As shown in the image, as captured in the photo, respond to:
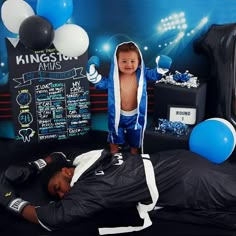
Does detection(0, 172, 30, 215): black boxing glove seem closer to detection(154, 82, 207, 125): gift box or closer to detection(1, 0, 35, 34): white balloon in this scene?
detection(1, 0, 35, 34): white balloon

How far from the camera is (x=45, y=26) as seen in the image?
2.36 m

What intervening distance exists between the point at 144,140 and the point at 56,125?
0.76 m

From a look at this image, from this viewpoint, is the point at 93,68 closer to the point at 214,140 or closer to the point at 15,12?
the point at 15,12

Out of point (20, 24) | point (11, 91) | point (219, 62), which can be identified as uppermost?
point (20, 24)

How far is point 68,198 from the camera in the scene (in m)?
1.93

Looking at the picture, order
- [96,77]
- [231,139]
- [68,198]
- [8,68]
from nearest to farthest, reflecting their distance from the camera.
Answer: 1. [68,198]
2. [231,139]
3. [96,77]
4. [8,68]

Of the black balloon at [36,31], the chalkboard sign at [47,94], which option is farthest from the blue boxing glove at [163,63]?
the black balloon at [36,31]

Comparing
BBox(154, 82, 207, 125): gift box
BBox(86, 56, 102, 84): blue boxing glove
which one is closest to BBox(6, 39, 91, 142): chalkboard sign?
BBox(86, 56, 102, 84): blue boxing glove

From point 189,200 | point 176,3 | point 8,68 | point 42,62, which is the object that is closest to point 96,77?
point 42,62

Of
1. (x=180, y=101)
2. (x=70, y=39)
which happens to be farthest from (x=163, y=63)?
(x=70, y=39)

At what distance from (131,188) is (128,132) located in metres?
0.95

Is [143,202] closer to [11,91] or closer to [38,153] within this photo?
[38,153]

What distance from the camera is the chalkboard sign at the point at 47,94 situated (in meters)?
2.91

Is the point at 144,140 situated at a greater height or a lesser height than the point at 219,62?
lesser
